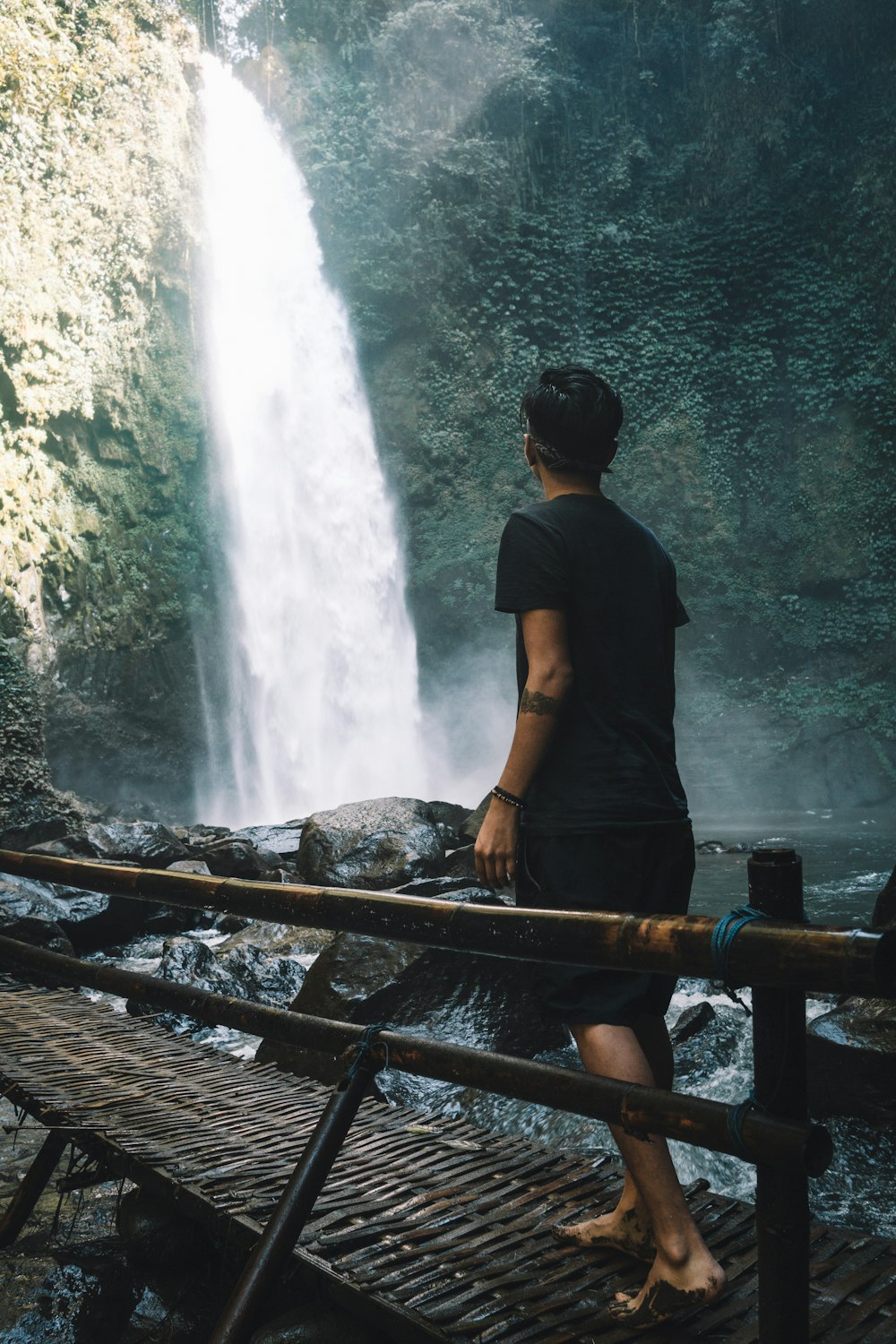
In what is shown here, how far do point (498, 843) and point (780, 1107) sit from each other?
0.77 metres

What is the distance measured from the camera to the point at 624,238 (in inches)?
835

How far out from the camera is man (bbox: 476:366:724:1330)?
177cm

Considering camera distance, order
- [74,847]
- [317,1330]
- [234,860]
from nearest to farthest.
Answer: [317,1330] < [74,847] < [234,860]

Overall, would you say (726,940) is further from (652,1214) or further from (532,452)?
(532,452)

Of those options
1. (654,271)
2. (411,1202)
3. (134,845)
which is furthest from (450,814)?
(654,271)

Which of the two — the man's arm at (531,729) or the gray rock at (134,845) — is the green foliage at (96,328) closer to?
the gray rock at (134,845)

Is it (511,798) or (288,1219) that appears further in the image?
(511,798)

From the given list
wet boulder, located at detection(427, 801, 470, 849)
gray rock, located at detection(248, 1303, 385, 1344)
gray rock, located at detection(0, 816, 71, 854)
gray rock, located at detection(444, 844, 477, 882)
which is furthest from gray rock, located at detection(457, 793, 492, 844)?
gray rock, located at detection(248, 1303, 385, 1344)

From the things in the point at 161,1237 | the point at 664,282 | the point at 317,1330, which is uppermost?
the point at 664,282

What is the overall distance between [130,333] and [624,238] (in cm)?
1090

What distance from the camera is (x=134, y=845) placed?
378 inches

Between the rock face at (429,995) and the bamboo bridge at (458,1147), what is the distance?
5.74ft

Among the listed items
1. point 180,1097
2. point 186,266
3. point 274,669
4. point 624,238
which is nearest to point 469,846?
point 180,1097

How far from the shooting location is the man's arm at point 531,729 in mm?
1857
